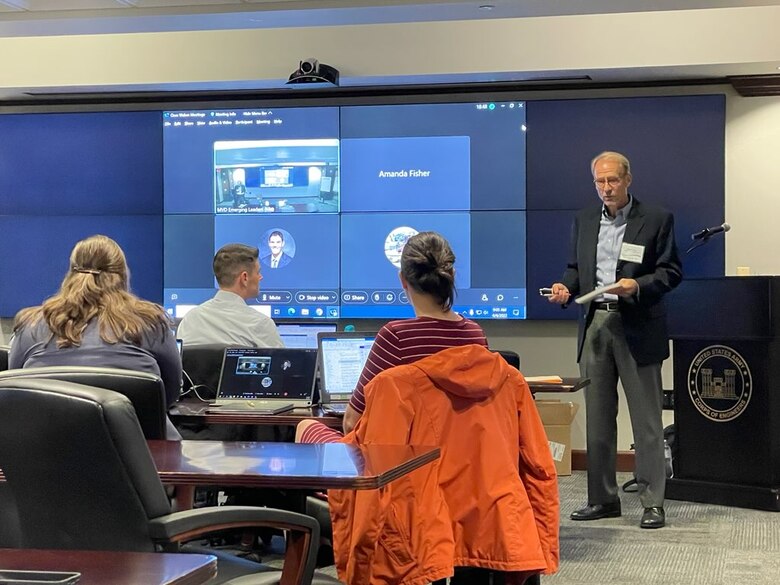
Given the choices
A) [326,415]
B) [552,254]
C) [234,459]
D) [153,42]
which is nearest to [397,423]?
[234,459]

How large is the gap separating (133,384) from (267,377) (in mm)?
1327

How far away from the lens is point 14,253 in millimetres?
6984

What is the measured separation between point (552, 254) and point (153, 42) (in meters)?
2.87

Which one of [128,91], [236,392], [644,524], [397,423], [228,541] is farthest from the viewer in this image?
[128,91]

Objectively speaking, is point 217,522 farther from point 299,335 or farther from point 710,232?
point 710,232

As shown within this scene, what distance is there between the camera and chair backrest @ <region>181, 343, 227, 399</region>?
14.0ft

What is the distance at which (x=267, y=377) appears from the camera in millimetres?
Answer: 4059

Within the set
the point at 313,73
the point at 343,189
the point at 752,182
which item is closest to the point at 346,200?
the point at 343,189

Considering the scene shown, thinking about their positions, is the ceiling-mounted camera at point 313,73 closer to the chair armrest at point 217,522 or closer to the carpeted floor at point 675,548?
the carpeted floor at point 675,548

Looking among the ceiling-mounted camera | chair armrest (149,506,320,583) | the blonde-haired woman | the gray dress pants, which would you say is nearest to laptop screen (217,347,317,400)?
the blonde-haired woman

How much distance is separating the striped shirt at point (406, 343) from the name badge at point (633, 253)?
216 cm

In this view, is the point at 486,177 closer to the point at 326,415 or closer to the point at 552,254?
the point at 552,254

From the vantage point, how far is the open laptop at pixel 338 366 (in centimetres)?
404

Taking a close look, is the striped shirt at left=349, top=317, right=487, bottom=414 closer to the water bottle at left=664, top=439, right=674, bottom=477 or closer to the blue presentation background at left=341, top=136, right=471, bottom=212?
the water bottle at left=664, top=439, right=674, bottom=477
